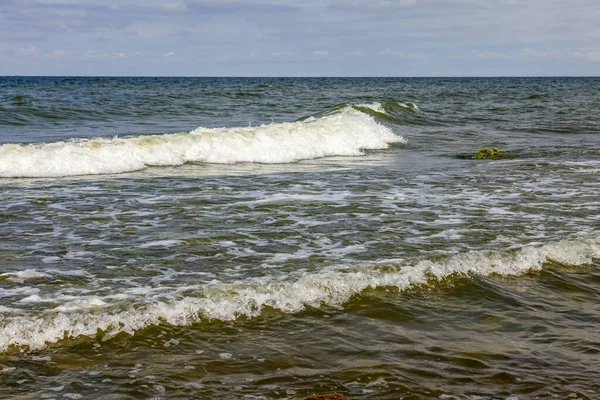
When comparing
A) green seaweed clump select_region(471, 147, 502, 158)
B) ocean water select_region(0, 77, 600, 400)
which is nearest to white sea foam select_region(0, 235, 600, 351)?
ocean water select_region(0, 77, 600, 400)

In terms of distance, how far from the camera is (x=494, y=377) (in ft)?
14.6

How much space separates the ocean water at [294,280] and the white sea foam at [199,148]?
10cm

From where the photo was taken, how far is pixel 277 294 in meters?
5.89

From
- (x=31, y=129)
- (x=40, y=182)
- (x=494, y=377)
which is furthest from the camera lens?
(x=31, y=129)

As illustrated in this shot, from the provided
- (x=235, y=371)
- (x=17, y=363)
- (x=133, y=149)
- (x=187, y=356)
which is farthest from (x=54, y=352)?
(x=133, y=149)

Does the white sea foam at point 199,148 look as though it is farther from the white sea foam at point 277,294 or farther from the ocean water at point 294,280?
the white sea foam at point 277,294

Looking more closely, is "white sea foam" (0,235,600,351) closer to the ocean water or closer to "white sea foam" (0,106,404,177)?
the ocean water

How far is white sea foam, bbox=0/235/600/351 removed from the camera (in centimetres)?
507

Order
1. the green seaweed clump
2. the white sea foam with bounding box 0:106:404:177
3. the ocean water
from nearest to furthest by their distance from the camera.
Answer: the ocean water → the white sea foam with bounding box 0:106:404:177 → the green seaweed clump

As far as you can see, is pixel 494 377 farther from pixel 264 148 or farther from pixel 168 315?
pixel 264 148

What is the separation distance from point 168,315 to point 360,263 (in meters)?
2.22

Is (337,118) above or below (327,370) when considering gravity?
above

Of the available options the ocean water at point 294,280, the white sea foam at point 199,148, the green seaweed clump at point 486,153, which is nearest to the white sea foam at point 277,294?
the ocean water at point 294,280

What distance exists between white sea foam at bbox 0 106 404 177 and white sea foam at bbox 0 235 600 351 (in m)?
8.70
